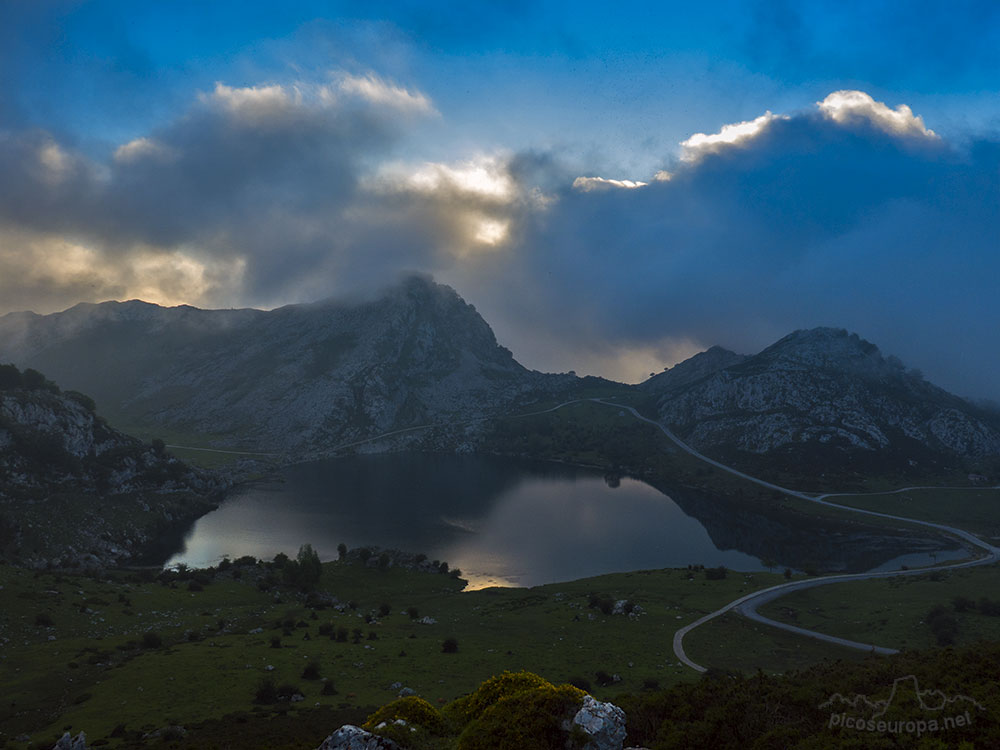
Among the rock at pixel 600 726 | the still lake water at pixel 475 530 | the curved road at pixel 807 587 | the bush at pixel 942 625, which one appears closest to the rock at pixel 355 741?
the rock at pixel 600 726

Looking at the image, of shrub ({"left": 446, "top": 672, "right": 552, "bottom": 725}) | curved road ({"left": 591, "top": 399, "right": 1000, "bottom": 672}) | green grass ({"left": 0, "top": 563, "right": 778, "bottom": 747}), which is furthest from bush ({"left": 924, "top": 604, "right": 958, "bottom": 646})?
shrub ({"left": 446, "top": 672, "right": 552, "bottom": 725})

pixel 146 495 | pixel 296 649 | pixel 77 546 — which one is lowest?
pixel 296 649

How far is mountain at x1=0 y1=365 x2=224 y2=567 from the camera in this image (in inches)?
3935

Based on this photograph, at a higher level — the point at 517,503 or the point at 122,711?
the point at 517,503

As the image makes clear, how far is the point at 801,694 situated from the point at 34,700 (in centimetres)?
5447

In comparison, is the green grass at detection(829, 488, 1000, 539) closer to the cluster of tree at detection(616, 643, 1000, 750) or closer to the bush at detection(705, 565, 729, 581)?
the bush at detection(705, 565, 729, 581)

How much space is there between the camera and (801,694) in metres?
21.2

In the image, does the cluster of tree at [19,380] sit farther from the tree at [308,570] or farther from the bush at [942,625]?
the bush at [942,625]

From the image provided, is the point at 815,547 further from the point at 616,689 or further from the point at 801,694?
the point at 801,694

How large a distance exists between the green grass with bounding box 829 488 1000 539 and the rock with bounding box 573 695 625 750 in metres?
170

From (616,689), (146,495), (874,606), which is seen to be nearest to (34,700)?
(616,689)

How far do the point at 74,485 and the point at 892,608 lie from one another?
154775 mm

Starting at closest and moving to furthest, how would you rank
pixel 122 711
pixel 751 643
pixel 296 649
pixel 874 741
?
1. pixel 874 741
2. pixel 122 711
3. pixel 296 649
4. pixel 751 643

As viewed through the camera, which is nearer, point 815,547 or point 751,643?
point 751,643
